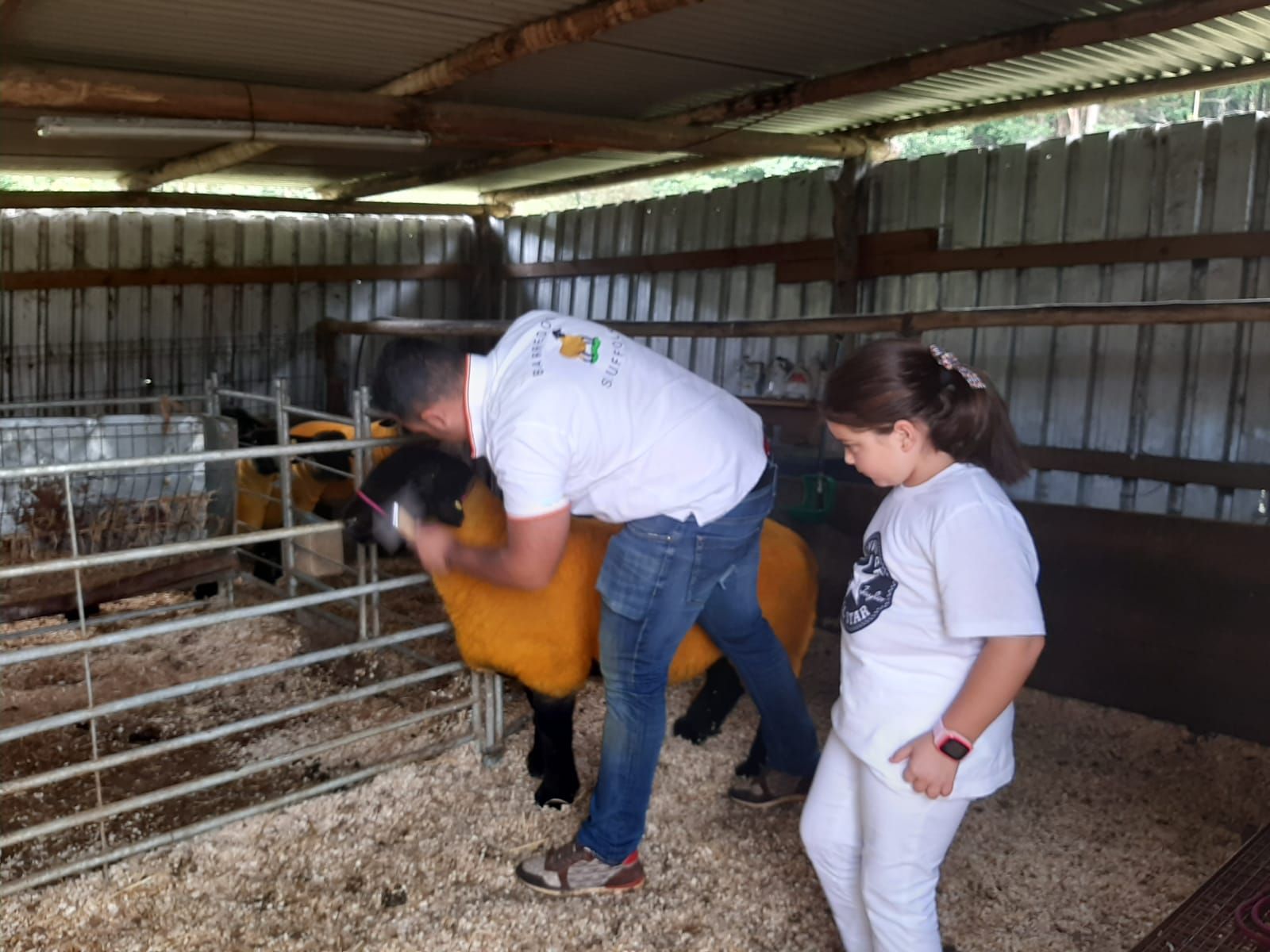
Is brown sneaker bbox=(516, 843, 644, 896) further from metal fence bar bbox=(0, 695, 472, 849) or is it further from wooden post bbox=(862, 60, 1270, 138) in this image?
wooden post bbox=(862, 60, 1270, 138)

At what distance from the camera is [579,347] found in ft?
7.95

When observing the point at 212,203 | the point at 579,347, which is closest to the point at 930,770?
the point at 579,347

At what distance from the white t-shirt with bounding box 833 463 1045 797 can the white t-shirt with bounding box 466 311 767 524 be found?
59 cm

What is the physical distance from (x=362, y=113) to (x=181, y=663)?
2643 mm

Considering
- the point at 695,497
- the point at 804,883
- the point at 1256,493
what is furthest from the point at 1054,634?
the point at 695,497

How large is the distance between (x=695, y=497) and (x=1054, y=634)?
8.26 feet

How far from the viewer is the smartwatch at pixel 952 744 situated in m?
1.84

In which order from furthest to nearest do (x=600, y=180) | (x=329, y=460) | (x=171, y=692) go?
(x=600, y=180), (x=329, y=460), (x=171, y=692)

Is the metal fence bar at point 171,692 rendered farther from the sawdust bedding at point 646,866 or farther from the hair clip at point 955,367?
the hair clip at point 955,367

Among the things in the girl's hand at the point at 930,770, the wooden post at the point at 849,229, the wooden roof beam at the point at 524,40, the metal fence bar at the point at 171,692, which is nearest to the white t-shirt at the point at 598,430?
the girl's hand at the point at 930,770

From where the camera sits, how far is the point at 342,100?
189 inches

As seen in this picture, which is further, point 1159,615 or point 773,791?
point 1159,615

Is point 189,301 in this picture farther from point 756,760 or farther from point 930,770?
point 930,770

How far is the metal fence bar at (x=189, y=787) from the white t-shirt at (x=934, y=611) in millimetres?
1799
